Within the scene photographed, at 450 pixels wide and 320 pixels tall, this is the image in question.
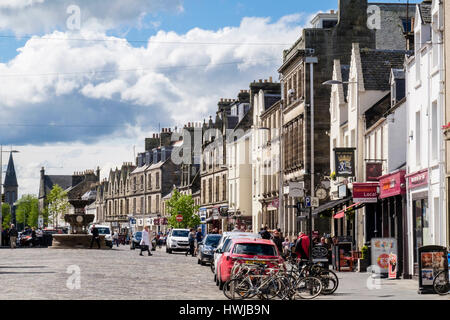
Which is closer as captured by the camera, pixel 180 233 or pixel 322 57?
pixel 322 57

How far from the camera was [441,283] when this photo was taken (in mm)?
22719

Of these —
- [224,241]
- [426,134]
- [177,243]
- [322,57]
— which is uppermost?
[322,57]

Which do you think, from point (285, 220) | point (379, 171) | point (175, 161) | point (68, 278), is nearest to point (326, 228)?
point (285, 220)

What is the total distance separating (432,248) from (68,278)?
35.5 ft

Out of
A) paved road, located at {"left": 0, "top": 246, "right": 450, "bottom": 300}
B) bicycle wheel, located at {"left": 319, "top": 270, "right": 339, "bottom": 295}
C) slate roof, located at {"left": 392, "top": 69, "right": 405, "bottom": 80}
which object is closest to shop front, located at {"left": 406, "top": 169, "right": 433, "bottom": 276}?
paved road, located at {"left": 0, "top": 246, "right": 450, "bottom": 300}

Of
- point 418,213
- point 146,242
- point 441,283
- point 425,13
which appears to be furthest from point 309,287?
point 146,242

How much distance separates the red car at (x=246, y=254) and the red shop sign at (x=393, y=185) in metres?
8.83

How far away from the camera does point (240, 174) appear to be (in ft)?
250

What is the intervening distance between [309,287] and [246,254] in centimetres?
254

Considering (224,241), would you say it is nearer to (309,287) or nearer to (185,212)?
(309,287)

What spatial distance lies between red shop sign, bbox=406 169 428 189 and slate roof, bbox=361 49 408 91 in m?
13.0

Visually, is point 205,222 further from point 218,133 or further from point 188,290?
point 188,290

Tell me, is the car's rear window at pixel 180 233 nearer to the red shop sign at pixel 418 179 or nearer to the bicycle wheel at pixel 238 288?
the red shop sign at pixel 418 179

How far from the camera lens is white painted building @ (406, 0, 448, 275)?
2747 centimetres
